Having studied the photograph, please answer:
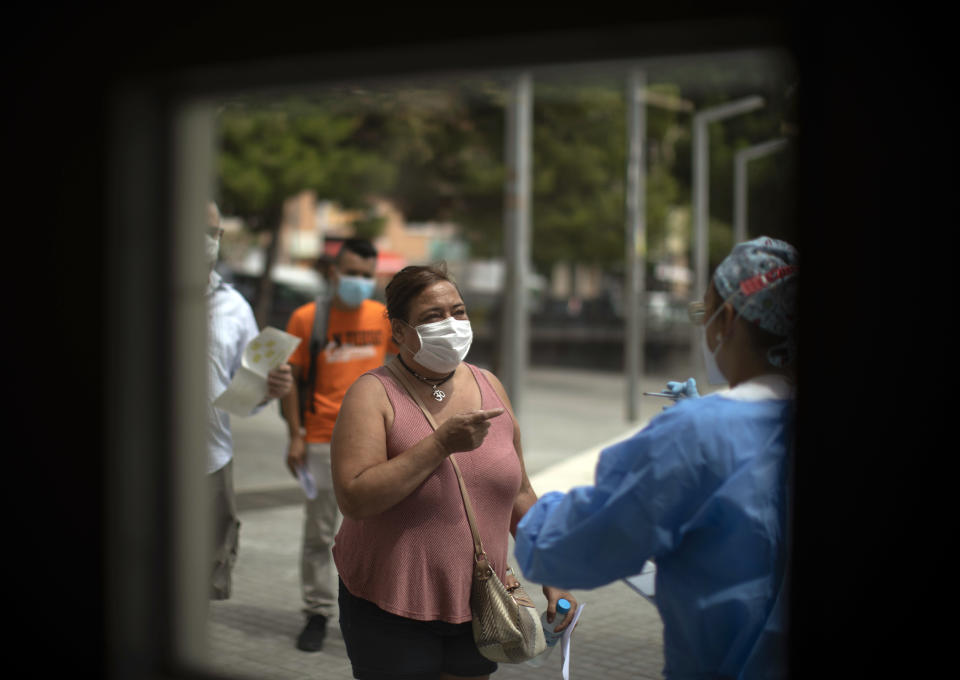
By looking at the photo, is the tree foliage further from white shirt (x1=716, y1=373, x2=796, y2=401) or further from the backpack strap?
white shirt (x1=716, y1=373, x2=796, y2=401)

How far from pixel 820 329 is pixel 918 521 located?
32 cm

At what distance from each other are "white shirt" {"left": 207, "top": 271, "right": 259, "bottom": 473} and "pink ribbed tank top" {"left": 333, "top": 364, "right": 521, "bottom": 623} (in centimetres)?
188

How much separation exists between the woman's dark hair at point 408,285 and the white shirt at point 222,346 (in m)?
1.72

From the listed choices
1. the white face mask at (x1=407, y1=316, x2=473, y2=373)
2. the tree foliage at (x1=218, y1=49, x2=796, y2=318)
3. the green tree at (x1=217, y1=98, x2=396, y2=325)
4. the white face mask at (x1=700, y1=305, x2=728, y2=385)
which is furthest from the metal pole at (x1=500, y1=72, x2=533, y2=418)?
the green tree at (x1=217, y1=98, x2=396, y2=325)

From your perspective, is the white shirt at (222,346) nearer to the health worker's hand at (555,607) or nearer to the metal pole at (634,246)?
the health worker's hand at (555,607)

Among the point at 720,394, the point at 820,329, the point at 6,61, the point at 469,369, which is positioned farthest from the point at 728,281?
the point at 6,61

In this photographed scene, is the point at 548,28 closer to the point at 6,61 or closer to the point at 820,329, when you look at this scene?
the point at 820,329

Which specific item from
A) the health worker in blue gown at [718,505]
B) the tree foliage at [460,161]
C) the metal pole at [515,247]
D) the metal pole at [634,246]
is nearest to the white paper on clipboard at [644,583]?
the health worker in blue gown at [718,505]

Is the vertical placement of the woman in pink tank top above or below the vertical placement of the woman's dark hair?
below

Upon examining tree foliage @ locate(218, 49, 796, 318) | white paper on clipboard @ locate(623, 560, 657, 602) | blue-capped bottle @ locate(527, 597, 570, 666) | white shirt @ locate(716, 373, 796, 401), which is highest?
tree foliage @ locate(218, 49, 796, 318)

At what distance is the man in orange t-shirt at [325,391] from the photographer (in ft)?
17.9

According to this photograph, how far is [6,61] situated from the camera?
2.48 metres

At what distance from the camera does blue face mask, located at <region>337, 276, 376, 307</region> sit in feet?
18.0

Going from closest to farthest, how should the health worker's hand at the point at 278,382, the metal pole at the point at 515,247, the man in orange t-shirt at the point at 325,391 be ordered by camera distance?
the health worker's hand at the point at 278,382 → the man in orange t-shirt at the point at 325,391 → the metal pole at the point at 515,247
